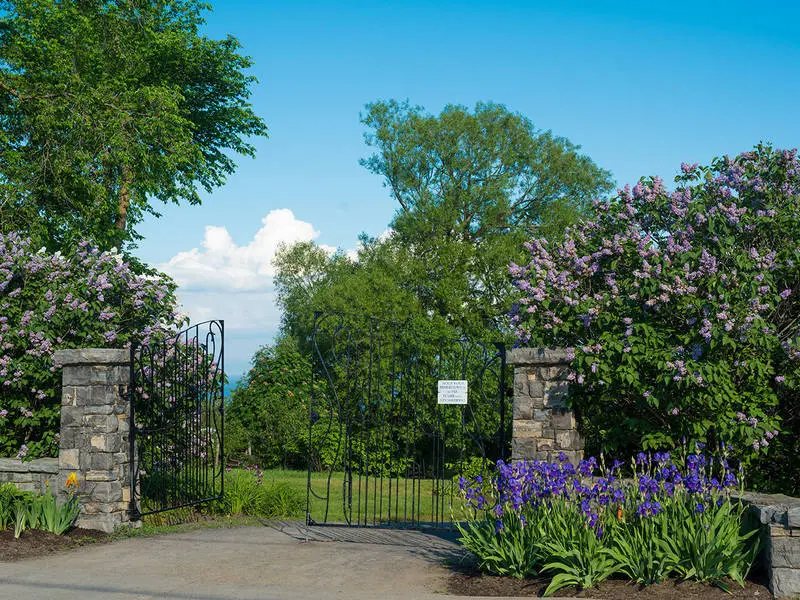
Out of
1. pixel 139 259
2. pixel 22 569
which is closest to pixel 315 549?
pixel 22 569

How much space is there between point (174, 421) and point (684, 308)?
20.3ft

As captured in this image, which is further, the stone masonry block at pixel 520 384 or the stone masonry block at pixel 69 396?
the stone masonry block at pixel 69 396

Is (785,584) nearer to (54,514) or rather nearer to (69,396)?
(54,514)

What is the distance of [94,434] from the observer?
8.95 metres

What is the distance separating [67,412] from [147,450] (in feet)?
4.66

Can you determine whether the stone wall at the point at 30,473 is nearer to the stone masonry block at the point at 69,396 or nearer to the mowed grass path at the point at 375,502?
the stone masonry block at the point at 69,396

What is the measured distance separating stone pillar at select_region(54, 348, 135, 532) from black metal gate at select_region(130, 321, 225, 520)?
1.40ft

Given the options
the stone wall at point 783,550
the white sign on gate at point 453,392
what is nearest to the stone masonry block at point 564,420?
the white sign on gate at point 453,392

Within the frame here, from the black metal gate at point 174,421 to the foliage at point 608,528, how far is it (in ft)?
14.0

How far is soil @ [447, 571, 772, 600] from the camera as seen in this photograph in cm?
603

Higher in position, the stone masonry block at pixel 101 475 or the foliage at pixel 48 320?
the foliage at pixel 48 320

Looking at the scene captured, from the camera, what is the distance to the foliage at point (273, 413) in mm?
16484

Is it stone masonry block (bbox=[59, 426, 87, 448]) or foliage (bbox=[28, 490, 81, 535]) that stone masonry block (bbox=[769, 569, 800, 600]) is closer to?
foliage (bbox=[28, 490, 81, 535])

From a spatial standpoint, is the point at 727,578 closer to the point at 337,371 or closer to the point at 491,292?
the point at 337,371
